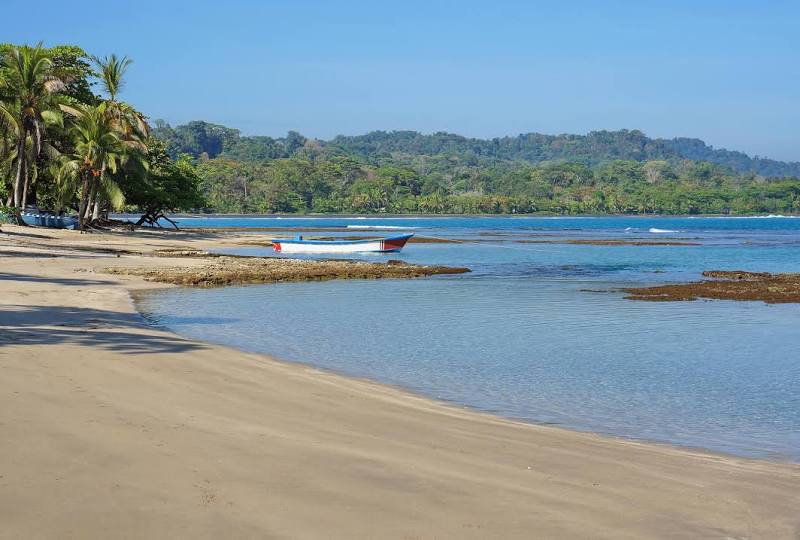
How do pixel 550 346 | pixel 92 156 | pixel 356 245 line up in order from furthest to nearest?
pixel 356 245 < pixel 92 156 < pixel 550 346

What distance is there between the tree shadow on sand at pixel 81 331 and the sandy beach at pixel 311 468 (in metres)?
1.08

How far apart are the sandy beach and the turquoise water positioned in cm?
146

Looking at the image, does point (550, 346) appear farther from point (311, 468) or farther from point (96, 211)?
point (96, 211)

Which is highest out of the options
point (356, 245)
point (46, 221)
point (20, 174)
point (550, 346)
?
point (20, 174)

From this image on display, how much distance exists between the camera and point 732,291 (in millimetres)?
28703

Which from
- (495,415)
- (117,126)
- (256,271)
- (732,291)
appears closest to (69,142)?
(117,126)

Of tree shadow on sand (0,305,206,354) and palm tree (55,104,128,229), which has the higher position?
palm tree (55,104,128,229)

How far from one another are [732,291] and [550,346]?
14378 mm

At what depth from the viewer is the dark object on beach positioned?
1062 inches

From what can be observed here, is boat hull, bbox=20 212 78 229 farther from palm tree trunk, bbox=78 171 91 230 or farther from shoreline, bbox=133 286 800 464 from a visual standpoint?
shoreline, bbox=133 286 800 464

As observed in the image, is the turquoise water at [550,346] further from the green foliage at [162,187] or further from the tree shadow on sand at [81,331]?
the green foliage at [162,187]

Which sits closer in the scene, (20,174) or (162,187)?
(20,174)

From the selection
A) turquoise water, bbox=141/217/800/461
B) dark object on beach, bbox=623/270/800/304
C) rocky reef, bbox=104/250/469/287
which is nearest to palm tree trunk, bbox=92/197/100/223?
rocky reef, bbox=104/250/469/287

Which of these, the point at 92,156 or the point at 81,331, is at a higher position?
the point at 92,156
